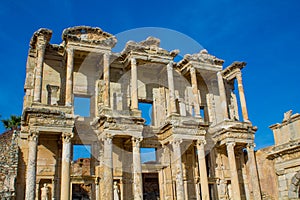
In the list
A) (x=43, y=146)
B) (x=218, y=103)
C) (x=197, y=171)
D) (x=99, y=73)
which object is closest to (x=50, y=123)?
(x=43, y=146)

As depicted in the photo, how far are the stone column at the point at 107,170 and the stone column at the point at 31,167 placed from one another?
3186mm

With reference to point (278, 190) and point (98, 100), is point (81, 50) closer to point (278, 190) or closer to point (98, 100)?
point (98, 100)

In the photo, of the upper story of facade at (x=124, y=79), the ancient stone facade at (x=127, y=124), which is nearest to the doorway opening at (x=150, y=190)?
the ancient stone facade at (x=127, y=124)

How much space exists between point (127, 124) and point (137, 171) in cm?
241

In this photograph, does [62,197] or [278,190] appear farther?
[278,190]

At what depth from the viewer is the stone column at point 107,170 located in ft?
54.0

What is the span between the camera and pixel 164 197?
19.2m

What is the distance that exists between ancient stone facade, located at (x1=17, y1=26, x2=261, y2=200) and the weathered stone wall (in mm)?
408

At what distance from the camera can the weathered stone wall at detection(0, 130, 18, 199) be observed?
1575 cm

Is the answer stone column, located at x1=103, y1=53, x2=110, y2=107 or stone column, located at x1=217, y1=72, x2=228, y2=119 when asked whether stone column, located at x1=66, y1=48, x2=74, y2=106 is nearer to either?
stone column, located at x1=103, y1=53, x2=110, y2=107

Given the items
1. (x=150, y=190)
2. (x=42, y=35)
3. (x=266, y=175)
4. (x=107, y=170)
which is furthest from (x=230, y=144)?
(x=42, y=35)

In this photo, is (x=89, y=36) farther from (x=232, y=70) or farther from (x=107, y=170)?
(x=232, y=70)

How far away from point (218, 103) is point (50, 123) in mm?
11241

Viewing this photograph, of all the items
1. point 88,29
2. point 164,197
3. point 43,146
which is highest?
point 88,29
